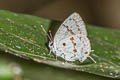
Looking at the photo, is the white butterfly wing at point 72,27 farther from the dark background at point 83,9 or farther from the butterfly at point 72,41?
the dark background at point 83,9

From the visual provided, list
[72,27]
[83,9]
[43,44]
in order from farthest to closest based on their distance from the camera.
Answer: [83,9] < [72,27] < [43,44]

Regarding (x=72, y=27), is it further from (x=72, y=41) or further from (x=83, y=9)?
(x=83, y=9)

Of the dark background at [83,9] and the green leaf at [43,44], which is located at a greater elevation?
the dark background at [83,9]

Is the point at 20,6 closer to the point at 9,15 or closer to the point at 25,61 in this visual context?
the point at 9,15

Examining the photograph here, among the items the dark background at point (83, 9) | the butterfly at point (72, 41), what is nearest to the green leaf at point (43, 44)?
the butterfly at point (72, 41)

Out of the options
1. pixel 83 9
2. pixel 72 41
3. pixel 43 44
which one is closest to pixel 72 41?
pixel 72 41

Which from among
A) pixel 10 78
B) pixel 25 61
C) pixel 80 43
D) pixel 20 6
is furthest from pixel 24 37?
pixel 20 6
